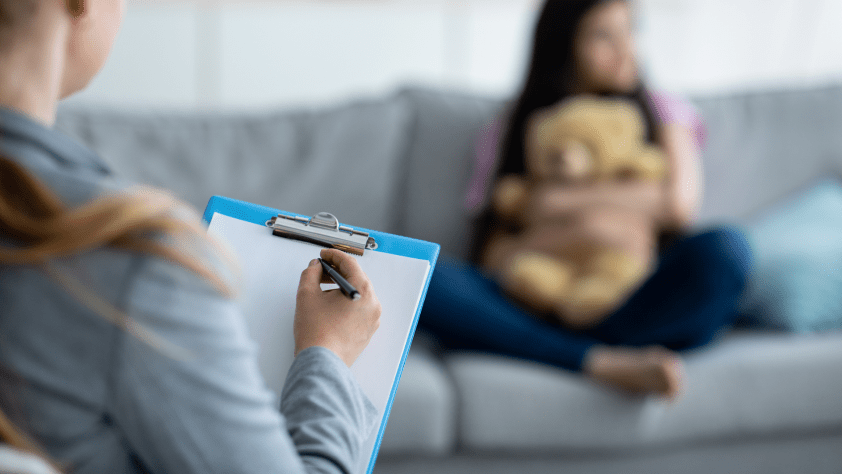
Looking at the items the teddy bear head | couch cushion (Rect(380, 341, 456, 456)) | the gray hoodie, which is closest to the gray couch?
couch cushion (Rect(380, 341, 456, 456))

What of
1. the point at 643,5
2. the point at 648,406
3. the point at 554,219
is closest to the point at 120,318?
the point at 648,406

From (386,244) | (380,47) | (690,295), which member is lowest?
(386,244)

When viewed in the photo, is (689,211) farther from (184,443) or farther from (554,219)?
(184,443)

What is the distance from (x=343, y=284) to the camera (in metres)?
0.47

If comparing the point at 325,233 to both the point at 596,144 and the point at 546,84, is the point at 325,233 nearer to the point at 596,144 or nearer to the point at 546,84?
the point at 596,144

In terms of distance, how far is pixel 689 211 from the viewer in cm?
146

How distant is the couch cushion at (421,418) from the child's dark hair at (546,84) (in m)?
0.54

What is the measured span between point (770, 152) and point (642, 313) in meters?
0.73

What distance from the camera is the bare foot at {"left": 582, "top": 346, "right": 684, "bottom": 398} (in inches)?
41.1

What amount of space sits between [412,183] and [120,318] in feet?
4.24

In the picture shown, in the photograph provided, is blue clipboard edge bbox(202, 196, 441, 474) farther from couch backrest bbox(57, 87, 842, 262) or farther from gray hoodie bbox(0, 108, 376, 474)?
couch backrest bbox(57, 87, 842, 262)

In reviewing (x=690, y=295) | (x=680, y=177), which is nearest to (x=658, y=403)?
(x=690, y=295)

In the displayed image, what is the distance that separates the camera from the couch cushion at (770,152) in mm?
1586

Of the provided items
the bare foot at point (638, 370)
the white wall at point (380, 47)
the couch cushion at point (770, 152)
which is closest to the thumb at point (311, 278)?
the bare foot at point (638, 370)
